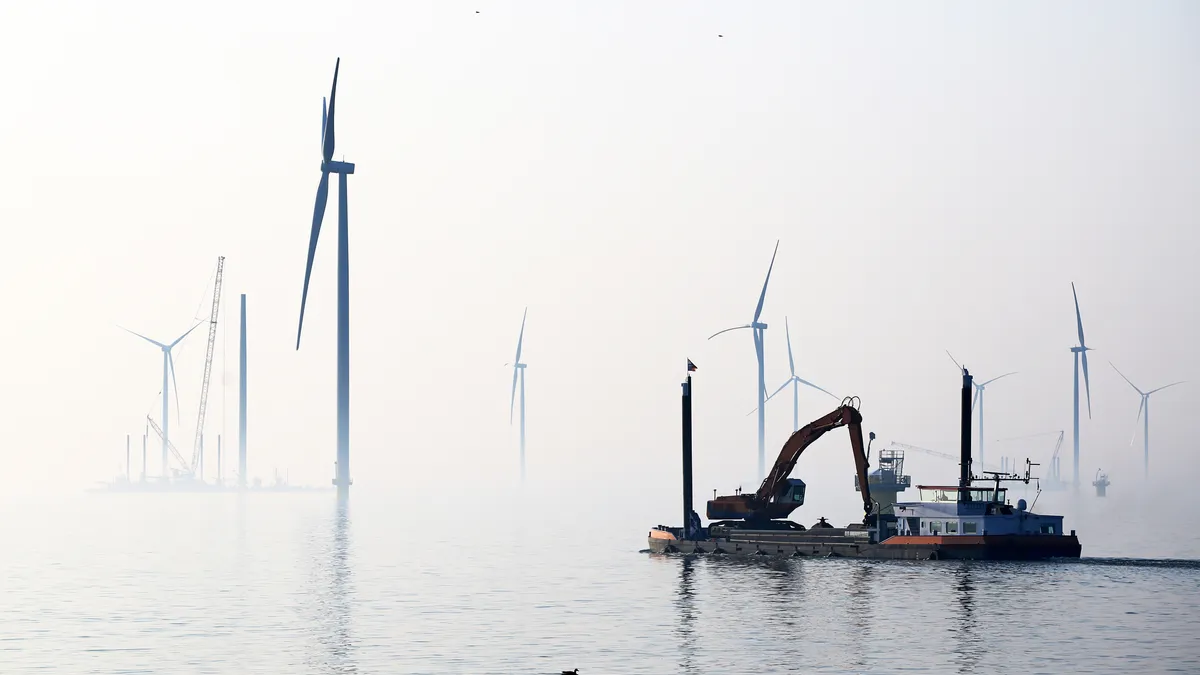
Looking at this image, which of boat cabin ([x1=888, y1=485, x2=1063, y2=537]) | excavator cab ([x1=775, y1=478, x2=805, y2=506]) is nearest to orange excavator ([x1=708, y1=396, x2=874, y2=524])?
excavator cab ([x1=775, y1=478, x2=805, y2=506])

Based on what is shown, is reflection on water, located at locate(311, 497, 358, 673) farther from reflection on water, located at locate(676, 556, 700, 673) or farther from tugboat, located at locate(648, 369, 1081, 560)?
tugboat, located at locate(648, 369, 1081, 560)

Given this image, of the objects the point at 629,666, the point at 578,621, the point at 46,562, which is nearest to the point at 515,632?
the point at 578,621

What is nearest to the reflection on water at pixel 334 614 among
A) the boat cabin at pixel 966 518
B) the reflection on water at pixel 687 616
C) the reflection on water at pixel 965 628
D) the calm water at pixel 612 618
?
the calm water at pixel 612 618

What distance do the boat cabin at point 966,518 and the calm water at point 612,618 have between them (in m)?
2.92

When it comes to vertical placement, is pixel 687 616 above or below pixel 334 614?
above

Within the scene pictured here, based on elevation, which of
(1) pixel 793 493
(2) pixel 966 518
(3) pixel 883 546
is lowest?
(3) pixel 883 546

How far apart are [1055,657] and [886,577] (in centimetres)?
4088

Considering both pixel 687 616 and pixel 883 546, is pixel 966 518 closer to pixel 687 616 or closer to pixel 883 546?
pixel 883 546

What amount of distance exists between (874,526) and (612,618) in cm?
4298

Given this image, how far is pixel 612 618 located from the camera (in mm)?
96000

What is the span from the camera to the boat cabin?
12506 cm

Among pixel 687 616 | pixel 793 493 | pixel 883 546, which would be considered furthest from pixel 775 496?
pixel 687 616

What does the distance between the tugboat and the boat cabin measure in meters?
0.07

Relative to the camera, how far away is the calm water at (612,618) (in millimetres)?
77125
